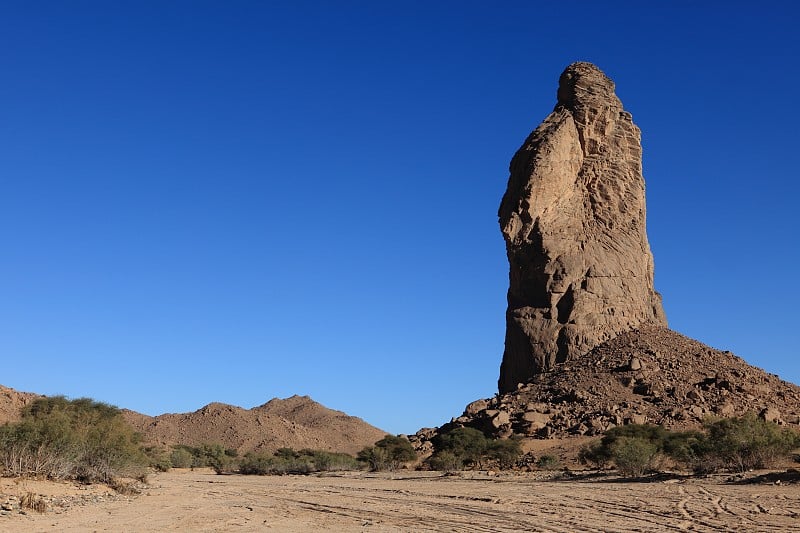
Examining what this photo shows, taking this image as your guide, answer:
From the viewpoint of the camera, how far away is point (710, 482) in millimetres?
24156

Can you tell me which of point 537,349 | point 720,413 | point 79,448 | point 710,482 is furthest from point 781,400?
point 79,448

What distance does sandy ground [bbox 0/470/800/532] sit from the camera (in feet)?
49.8

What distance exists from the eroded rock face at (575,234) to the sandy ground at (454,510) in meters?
33.1

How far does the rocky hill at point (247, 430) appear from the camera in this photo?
7969cm

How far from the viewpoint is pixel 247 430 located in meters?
83.0

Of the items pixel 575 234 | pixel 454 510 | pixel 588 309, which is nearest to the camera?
pixel 454 510

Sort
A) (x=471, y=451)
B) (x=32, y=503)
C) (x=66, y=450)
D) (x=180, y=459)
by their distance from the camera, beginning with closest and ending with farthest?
(x=32, y=503) → (x=66, y=450) → (x=471, y=451) → (x=180, y=459)

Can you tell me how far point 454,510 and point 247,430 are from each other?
221 ft

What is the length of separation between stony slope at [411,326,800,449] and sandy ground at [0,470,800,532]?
71.5ft

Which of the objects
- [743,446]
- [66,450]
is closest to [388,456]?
[743,446]

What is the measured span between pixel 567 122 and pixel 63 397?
39.4m

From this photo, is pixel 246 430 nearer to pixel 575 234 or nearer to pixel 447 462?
pixel 575 234

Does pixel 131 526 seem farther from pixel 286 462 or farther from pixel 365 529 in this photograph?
pixel 286 462

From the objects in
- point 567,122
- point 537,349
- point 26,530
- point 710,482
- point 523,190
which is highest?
point 567,122
